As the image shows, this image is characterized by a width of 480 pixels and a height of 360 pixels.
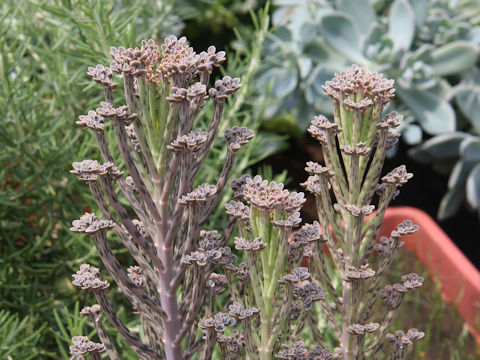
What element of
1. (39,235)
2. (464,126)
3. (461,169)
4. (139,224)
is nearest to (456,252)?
(461,169)

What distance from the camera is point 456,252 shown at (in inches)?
64.1

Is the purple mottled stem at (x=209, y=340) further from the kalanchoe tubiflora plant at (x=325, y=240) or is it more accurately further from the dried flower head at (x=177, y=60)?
the dried flower head at (x=177, y=60)

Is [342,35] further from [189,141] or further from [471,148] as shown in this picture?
[189,141]

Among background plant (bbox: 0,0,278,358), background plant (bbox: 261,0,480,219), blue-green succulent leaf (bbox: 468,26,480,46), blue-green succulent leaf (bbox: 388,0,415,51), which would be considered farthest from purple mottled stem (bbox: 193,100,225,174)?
blue-green succulent leaf (bbox: 468,26,480,46)

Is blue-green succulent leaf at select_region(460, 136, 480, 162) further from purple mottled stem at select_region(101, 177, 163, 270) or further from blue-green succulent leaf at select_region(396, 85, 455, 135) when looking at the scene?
purple mottled stem at select_region(101, 177, 163, 270)

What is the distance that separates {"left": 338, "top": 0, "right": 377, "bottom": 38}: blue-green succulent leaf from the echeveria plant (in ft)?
4.83

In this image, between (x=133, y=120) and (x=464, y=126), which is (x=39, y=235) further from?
(x=464, y=126)

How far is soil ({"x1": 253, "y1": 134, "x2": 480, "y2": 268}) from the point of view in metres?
2.07

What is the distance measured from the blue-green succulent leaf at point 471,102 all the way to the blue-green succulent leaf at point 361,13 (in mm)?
Answer: 350

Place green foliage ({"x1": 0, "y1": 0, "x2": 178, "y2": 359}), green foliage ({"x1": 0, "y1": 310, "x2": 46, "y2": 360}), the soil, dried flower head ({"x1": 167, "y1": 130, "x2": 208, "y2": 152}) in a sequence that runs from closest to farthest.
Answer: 1. dried flower head ({"x1": 167, "y1": 130, "x2": 208, "y2": 152})
2. green foliage ({"x1": 0, "y1": 310, "x2": 46, "y2": 360})
3. green foliage ({"x1": 0, "y1": 0, "x2": 178, "y2": 359})
4. the soil

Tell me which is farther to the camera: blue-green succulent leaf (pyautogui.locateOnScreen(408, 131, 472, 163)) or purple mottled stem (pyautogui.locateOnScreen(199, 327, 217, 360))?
blue-green succulent leaf (pyautogui.locateOnScreen(408, 131, 472, 163))

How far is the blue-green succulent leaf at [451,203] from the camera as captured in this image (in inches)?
77.7

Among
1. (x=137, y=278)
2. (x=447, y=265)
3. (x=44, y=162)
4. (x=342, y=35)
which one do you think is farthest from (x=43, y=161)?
(x=342, y=35)

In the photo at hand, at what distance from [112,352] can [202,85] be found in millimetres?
222
